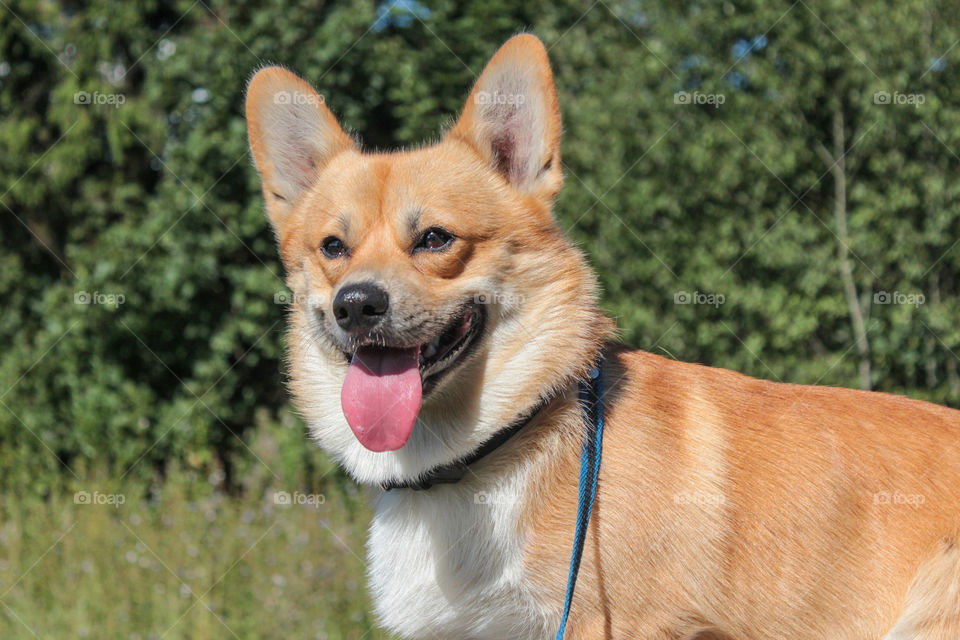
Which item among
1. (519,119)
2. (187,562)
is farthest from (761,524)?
(187,562)

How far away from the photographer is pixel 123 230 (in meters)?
5.57

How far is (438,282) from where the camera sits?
8.64 ft

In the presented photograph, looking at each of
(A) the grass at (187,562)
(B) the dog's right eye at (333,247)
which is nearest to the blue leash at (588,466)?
(B) the dog's right eye at (333,247)

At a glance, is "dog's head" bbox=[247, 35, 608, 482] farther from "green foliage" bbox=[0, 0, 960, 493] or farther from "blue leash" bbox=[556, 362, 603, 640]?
"green foliage" bbox=[0, 0, 960, 493]

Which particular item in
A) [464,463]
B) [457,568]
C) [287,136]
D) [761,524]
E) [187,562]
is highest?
[287,136]

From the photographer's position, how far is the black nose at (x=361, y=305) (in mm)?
2467

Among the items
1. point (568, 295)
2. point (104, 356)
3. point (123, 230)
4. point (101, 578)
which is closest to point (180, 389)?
point (104, 356)

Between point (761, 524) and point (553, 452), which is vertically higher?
point (553, 452)

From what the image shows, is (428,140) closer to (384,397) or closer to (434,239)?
(434,239)

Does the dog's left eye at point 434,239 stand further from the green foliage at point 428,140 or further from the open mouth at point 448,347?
the green foliage at point 428,140

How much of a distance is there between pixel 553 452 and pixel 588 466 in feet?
0.42

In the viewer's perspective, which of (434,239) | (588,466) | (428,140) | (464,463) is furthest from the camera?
(428,140)

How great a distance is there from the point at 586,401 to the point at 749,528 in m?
0.64

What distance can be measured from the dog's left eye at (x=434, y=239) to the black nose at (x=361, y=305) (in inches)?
11.9
